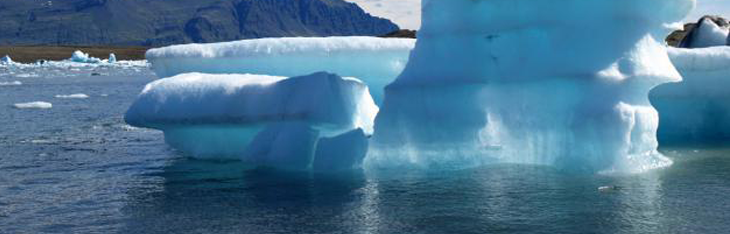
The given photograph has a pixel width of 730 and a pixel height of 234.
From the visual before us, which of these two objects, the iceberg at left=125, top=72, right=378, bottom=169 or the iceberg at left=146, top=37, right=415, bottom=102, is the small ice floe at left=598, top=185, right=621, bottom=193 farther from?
the iceberg at left=146, top=37, right=415, bottom=102

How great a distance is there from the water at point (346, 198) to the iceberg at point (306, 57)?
244cm

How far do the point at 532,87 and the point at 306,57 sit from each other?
4991 millimetres

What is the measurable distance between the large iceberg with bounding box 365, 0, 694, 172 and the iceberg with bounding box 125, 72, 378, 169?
647 mm

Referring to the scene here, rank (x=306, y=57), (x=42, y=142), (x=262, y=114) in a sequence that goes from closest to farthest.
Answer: (x=262, y=114) → (x=306, y=57) → (x=42, y=142)

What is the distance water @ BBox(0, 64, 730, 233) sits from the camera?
8289 mm

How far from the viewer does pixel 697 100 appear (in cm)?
1545

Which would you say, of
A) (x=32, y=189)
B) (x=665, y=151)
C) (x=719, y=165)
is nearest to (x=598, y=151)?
(x=719, y=165)

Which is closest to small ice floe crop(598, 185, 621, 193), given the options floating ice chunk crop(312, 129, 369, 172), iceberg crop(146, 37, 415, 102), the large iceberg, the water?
the water

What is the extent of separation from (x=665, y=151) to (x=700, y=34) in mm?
9054

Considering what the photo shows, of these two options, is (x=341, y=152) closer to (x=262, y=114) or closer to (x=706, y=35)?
(x=262, y=114)

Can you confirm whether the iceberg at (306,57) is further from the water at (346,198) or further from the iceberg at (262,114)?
the water at (346,198)

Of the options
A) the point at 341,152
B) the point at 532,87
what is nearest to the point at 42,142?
the point at 341,152

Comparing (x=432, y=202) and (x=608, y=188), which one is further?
(x=608, y=188)

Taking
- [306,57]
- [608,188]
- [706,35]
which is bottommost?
[608,188]
